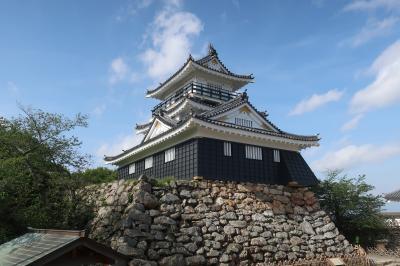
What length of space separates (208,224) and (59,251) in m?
10.1

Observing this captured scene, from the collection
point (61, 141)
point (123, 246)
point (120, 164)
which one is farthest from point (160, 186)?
point (120, 164)

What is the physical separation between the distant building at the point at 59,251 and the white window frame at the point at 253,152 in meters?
12.9

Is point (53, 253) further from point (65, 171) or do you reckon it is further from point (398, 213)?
point (398, 213)

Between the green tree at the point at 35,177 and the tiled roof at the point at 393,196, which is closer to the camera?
the green tree at the point at 35,177

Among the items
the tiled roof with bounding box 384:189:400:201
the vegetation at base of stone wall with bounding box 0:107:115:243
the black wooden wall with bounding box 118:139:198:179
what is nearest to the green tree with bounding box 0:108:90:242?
the vegetation at base of stone wall with bounding box 0:107:115:243

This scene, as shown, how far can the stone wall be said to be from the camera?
14.7 meters

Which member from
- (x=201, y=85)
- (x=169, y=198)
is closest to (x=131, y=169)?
(x=201, y=85)

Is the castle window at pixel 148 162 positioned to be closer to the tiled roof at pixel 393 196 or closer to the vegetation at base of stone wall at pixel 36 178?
the vegetation at base of stone wall at pixel 36 178

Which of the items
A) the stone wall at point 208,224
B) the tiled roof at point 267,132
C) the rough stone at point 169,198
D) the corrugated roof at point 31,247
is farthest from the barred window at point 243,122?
the corrugated roof at point 31,247

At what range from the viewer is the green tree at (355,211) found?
926 inches

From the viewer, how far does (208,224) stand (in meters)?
16.3

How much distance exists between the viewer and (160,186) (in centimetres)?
1647

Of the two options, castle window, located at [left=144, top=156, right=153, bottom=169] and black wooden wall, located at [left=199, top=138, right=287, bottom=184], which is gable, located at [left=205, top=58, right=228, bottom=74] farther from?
black wooden wall, located at [left=199, top=138, right=287, bottom=184]

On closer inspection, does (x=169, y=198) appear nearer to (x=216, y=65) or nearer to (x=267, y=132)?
(x=267, y=132)
